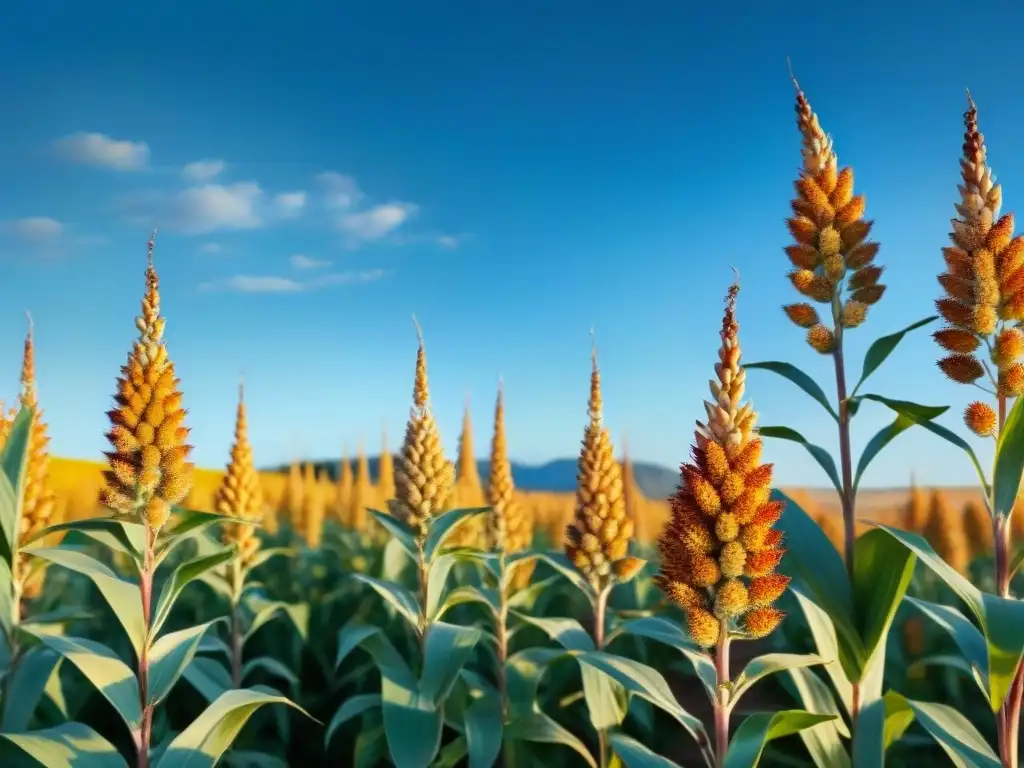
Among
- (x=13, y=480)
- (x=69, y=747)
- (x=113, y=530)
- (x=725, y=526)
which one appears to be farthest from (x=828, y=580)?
(x=13, y=480)

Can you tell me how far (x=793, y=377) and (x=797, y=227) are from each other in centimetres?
73

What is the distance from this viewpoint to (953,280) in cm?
347

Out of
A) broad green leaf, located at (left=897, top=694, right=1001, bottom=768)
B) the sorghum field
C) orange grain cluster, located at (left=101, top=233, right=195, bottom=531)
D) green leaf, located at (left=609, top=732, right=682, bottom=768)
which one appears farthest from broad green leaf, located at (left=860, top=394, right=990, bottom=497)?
orange grain cluster, located at (left=101, top=233, right=195, bottom=531)

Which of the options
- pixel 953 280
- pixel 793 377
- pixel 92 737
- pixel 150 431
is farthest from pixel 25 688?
pixel 953 280

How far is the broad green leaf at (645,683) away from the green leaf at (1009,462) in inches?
61.3

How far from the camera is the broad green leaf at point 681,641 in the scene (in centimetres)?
307

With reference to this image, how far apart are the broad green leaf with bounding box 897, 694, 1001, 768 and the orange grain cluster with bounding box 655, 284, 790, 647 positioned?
1.28 m

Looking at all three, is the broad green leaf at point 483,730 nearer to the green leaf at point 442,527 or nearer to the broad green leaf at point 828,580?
the green leaf at point 442,527

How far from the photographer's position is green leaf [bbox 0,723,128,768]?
3.43m

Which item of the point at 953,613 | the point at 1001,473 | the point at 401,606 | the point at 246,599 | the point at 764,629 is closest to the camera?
the point at 764,629

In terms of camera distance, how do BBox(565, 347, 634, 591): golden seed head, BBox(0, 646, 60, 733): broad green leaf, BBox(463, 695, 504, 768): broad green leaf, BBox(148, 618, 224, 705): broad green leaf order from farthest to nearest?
BBox(565, 347, 634, 591): golden seed head
BBox(463, 695, 504, 768): broad green leaf
BBox(0, 646, 60, 733): broad green leaf
BBox(148, 618, 224, 705): broad green leaf

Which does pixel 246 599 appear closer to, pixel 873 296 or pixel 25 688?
pixel 25 688

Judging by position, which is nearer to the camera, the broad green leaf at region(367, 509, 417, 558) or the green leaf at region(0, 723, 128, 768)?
the green leaf at region(0, 723, 128, 768)

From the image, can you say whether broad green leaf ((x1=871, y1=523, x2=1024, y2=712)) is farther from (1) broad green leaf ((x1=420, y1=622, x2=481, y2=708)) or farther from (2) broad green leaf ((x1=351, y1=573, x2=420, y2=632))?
(2) broad green leaf ((x1=351, y1=573, x2=420, y2=632))
